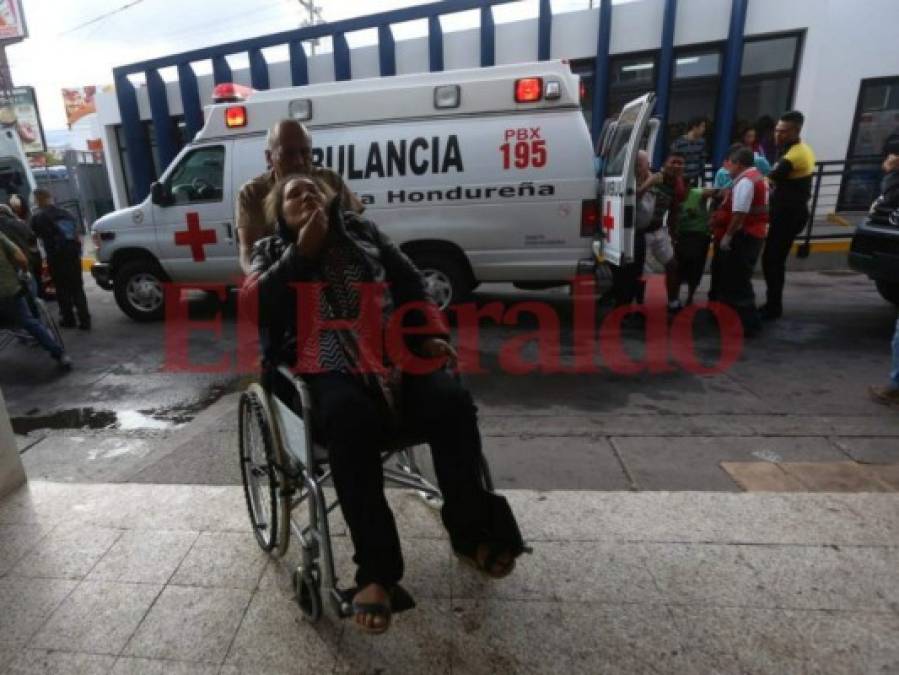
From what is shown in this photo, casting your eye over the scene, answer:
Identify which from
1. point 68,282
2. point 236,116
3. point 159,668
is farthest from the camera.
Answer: point 68,282

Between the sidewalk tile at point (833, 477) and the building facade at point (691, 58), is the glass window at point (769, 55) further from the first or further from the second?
the sidewalk tile at point (833, 477)

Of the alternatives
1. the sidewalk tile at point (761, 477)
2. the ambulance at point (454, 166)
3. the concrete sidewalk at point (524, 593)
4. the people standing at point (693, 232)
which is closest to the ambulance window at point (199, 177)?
the ambulance at point (454, 166)

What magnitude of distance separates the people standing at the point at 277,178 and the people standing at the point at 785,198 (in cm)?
473

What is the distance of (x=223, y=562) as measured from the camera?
2.37 metres

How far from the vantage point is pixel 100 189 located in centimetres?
1772

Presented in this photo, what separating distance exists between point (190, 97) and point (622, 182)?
9509 mm

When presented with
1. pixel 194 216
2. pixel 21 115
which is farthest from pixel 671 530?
pixel 21 115

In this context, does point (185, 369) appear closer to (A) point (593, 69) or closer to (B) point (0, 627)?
(B) point (0, 627)

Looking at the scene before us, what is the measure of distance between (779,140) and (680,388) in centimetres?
306

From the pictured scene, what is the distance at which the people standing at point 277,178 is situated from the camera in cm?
272

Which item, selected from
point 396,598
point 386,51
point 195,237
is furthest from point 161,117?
point 396,598

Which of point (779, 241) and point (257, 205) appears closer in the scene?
point (257, 205)

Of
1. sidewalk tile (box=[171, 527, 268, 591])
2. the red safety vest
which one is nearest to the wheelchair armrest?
sidewalk tile (box=[171, 527, 268, 591])

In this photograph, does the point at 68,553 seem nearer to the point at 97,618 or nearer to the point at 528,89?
the point at 97,618
